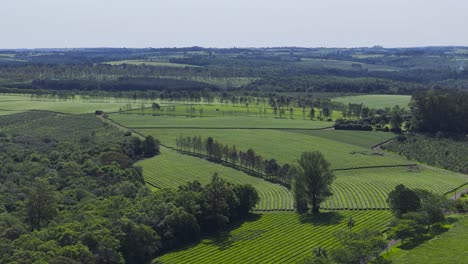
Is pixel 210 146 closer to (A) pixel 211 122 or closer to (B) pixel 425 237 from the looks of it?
(A) pixel 211 122

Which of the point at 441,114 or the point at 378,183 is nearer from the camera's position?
the point at 378,183

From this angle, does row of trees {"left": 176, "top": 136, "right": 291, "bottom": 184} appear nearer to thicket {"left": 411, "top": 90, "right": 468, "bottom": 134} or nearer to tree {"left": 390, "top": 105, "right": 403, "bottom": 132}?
tree {"left": 390, "top": 105, "right": 403, "bottom": 132}

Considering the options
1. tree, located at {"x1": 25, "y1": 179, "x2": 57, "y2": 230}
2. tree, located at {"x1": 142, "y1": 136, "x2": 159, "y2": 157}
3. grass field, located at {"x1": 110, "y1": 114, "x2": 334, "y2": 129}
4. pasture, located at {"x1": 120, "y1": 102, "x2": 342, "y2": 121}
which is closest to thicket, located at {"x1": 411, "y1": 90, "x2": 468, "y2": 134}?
grass field, located at {"x1": 110, "y1": 114, "x2": 334, "y2": 129}

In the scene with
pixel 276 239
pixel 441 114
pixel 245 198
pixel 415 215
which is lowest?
pixel 276 239

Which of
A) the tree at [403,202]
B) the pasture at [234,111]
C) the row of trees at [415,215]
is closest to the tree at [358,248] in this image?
the row of trees at [415,215]

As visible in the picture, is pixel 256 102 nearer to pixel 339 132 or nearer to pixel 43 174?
pixel 339 132

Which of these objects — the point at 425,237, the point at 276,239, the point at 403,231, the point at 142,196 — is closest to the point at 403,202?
the point at 425,237
